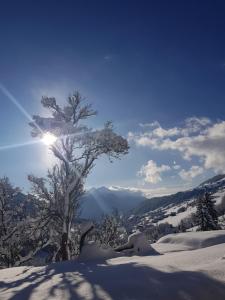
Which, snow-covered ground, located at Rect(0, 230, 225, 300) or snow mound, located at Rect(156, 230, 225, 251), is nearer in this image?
snow-covered ground, located at Rect(0, 230, 225, 300)

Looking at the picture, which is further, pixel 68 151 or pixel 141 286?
pixel 68 151

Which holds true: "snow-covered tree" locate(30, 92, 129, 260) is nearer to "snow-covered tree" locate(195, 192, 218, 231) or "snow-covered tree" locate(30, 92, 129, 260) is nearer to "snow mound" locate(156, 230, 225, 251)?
"snow mound" locate(156, 230, 225, 251)

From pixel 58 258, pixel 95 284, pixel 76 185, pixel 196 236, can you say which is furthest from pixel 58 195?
pixel 95 284


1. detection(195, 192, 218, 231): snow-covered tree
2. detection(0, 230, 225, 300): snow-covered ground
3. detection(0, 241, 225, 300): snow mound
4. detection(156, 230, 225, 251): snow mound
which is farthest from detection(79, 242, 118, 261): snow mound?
detection(195, 192, 218, 231): snow-covered tree

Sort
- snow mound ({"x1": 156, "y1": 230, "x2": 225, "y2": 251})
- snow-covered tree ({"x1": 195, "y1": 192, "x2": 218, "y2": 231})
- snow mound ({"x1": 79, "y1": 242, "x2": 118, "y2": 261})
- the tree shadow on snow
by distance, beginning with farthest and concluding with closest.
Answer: snow-covered tree ({"x1": 195, "y1": 192, "x2": 218, "y2": 231}) → snow mound ({"x1": 156, "y1": 230, "x2": 225, "y2": 251}) → snow mound ({"x1": 79, "y1": 242, "x2": 118, "y2": 261}) → the tree shadow on snow

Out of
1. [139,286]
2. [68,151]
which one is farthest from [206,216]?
[139,286]

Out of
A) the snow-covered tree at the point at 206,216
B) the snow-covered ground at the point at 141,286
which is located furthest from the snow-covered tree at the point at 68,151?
the snow-covered tree at the point at 206,216

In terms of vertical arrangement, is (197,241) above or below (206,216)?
below

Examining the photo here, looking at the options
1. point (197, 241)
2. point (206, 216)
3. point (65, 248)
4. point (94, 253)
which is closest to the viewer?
point (94, 253)

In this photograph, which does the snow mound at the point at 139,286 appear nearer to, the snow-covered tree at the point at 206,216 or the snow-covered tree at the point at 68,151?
the snow-covered tree at the point at 68,151

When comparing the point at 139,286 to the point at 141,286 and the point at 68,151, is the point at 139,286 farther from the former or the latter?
the point at 68,151

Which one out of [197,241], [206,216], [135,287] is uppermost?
[206,216]

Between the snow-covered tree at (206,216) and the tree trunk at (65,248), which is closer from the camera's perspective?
the tree trunk at (65,248)

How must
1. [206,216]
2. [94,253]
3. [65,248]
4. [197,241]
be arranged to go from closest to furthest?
[94,253]
[197,241]
[65,248]
[206,216]
